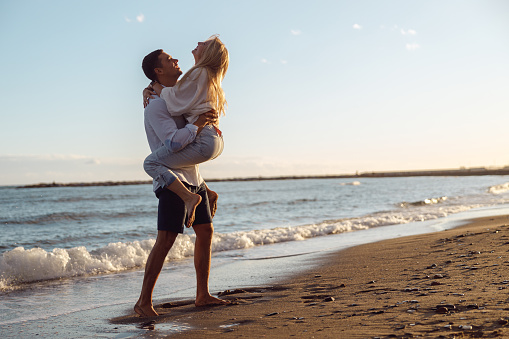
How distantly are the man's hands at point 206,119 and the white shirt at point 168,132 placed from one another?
0.26 feet

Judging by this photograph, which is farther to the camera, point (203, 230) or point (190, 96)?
point (203, 230)

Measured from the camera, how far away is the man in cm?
332

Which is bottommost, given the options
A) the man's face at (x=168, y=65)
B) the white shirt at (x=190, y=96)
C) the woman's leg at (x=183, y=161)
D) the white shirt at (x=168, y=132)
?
the woman's leg at (x=183, y=161)

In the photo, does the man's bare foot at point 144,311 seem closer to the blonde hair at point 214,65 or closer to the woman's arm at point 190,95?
the woman's arm at point 190,95

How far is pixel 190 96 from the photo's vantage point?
11.1ft

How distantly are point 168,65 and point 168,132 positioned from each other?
0.58 meters

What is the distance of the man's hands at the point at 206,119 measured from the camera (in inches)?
133

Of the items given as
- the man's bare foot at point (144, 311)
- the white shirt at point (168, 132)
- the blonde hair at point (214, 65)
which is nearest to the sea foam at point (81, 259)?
the man's bare foot at point (144, 311)

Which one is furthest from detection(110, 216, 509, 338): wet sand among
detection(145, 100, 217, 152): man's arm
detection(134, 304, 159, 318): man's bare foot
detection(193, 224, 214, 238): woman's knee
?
detection(145, 100, 217, 152): man's arm

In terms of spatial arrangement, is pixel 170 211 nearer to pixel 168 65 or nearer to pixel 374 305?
pixel 168 65

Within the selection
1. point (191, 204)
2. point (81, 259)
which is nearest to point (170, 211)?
point (191, 204)

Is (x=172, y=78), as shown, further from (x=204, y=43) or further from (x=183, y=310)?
(x=183, y=310)

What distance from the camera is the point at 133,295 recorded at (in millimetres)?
4777

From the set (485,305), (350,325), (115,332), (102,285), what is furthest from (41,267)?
(485,305)
